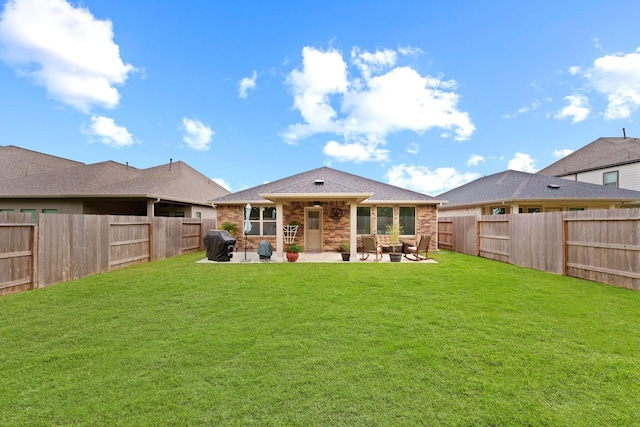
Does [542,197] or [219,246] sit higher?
[542,197]

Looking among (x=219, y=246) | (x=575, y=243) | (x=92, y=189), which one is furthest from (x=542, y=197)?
(x=92, y=189)

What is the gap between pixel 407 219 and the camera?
46.4 feet

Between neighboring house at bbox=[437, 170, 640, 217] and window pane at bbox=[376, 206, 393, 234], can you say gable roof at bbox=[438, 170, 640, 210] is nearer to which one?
neighboring house at bbox=[437, 170, 640, 217]

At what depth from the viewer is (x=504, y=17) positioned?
11.0 meters

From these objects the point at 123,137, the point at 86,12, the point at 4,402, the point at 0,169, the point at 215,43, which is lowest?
the point at 4,402

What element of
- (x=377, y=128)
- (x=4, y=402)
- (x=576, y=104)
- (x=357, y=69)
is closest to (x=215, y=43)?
(x=357, y=69)

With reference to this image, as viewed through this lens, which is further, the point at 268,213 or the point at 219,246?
the point at 268,213

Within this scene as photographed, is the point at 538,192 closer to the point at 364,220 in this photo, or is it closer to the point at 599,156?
the point at 364,220

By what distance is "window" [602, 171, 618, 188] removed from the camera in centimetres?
1767

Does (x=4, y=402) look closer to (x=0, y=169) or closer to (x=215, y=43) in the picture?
(x=215, y=43)

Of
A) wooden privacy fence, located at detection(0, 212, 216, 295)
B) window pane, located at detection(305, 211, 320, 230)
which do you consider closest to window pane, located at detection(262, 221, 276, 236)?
window pane, located at detection(305, 211, 320, 230)

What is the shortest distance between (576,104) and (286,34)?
15.3 meters

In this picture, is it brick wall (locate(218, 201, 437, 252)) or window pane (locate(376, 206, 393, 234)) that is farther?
window pane (locate(376, 206, 393, 234))

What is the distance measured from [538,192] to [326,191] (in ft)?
36.7
